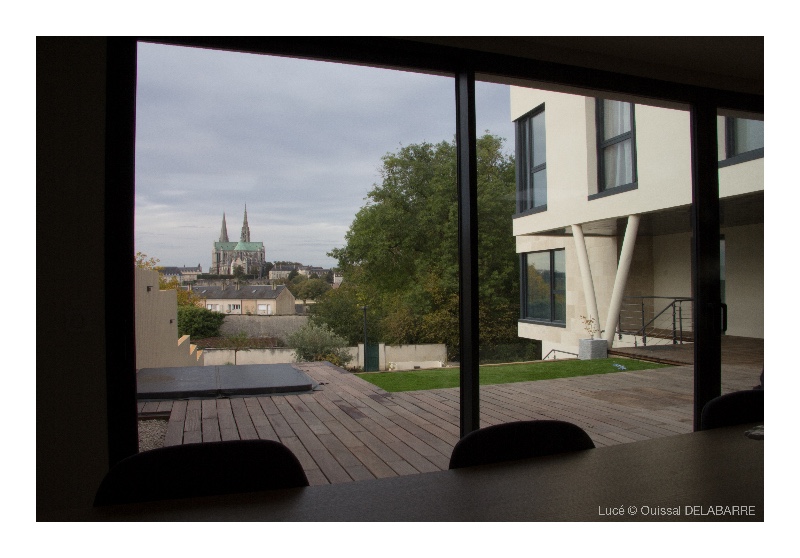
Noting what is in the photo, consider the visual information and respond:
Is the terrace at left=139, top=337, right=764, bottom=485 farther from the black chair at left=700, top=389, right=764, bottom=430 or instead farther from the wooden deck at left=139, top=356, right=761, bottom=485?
the black chair at left=700, top=389, right=764, bottom=430

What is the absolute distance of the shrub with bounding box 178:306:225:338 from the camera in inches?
90.3

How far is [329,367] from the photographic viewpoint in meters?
2.60

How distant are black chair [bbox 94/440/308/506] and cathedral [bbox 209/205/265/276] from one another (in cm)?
129

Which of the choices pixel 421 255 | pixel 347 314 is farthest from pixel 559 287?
pixel 347 314

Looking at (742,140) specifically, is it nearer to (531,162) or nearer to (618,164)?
(618,164)

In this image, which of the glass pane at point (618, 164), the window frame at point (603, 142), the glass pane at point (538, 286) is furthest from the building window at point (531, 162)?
the glass pane at point (618, 164)

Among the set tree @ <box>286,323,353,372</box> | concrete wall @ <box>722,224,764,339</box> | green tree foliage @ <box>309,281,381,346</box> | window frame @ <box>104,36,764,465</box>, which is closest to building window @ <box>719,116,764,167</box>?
window frame @ <box>104,36,764,465</box>

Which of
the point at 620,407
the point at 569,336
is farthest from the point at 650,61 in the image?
the point at 620,407

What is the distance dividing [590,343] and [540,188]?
998mm

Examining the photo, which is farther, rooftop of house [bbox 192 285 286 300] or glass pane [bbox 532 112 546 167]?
glass pane [bbox 532 112 546 167]

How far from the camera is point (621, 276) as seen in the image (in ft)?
11.9

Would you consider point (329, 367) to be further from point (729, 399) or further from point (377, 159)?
point (729, 399)

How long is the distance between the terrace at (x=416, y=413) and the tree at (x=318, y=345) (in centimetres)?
6

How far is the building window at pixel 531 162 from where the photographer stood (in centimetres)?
284
